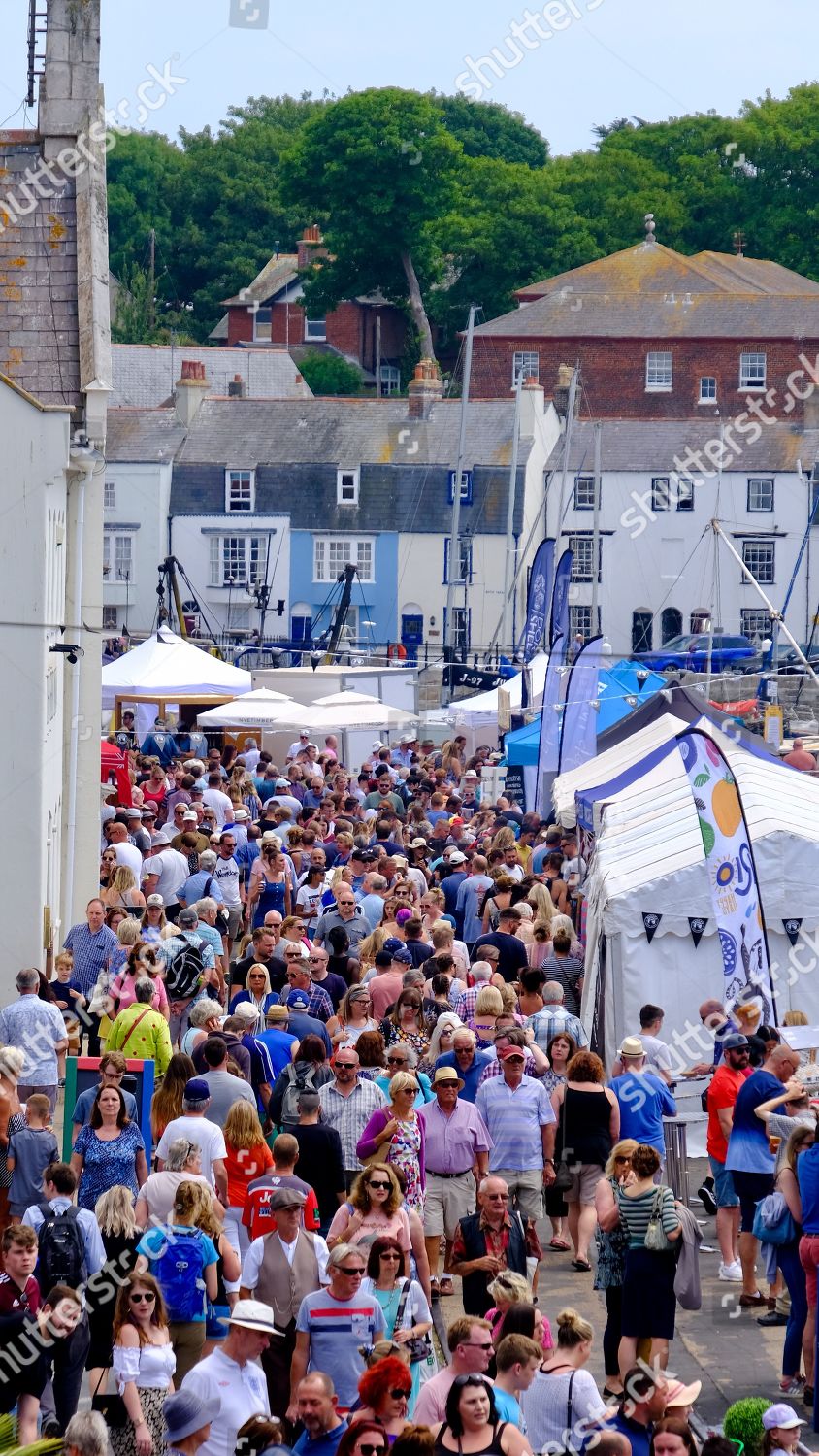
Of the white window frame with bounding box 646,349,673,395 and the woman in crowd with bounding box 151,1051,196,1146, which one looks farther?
the white window frame with bounding box 646,349,673,395

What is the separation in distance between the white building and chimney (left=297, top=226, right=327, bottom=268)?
25.3 meters

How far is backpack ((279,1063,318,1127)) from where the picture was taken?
37.4 ft

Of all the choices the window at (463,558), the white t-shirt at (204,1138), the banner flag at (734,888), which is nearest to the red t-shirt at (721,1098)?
the banner flag at (734,888)

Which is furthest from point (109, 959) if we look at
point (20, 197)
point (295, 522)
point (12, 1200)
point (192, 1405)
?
point (295, 522)

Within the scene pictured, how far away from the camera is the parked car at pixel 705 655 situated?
192 feet

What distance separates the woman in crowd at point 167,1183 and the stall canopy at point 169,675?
20.4 meters

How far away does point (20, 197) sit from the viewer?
21.6 metres

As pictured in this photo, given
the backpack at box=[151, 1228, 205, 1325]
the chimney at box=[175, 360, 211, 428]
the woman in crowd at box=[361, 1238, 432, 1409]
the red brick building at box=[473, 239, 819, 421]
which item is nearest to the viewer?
the woman in crowd at box=[361, 1238, 432, 1409]

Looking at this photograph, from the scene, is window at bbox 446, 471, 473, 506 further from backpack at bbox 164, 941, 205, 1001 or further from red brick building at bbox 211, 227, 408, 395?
backpack at bbox 164, 941, 205, 1001

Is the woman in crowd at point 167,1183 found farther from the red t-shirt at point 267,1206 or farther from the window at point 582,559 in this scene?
the window at point 582,559

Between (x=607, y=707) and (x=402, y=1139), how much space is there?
773 inches

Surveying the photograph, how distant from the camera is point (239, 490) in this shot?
6544cm

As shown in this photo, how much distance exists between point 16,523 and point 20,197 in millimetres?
5245

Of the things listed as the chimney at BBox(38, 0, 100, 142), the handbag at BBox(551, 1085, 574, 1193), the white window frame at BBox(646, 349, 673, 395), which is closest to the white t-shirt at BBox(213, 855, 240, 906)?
the handbag at BBox(551, 1085, 574, 1193)
